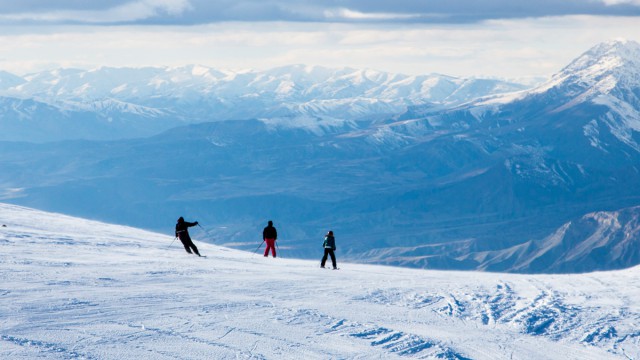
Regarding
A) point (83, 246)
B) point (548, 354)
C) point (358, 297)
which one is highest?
point (83, 246)

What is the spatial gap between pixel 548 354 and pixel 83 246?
2245 centimetres

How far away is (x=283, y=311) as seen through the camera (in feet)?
92.0

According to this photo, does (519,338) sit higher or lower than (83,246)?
lower

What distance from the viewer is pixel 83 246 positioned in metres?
40.8

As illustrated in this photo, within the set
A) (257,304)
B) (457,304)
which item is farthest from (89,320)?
(457,304)

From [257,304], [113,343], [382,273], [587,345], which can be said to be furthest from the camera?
[382,273]

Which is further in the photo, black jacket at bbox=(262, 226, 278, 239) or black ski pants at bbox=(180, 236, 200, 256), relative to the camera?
black jacket at bbox=(262, 226, 278, 239)

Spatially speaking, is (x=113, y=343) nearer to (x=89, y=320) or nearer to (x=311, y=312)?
(x=89, y=320)

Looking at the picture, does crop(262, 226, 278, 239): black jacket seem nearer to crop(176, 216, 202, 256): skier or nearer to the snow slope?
the snow slope

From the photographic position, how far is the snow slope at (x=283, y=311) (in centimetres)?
2395

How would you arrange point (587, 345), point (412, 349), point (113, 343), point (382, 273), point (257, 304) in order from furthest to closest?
point (382, 273), point (257, 304), point (587, 345), point (412, 349), point (113, 343)

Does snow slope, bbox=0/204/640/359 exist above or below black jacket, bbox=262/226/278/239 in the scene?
below

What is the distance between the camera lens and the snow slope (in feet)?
78.6

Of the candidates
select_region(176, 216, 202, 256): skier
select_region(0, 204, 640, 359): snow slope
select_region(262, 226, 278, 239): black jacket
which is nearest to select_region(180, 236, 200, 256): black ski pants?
select_region(176, 216, 202, 256): skier
